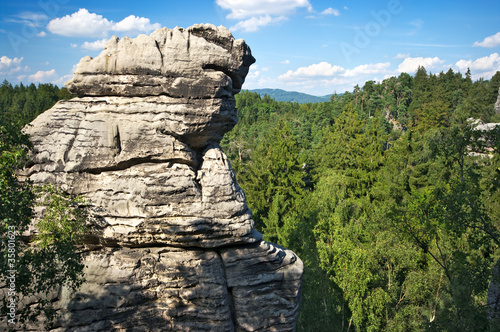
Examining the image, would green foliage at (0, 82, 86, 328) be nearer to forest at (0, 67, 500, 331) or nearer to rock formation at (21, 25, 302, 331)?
forest at (0, 67, 500, 331)

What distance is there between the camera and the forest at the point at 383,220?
12.6m

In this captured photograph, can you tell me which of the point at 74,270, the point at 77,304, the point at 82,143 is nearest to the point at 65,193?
the point at 82,143

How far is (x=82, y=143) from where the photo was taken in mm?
11648

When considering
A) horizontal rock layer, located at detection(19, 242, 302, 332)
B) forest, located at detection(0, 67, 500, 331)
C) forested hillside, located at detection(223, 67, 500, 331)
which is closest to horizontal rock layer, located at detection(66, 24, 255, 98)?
forest, located at detection(0, 67, 500, 331)

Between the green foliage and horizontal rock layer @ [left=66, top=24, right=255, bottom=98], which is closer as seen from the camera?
the green foliage

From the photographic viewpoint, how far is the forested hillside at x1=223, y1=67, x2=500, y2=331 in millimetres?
12922

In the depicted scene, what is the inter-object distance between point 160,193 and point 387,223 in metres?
18.4

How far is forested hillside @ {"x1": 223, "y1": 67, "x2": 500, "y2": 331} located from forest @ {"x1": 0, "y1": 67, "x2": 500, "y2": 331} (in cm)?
8

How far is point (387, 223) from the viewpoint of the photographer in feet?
78.1

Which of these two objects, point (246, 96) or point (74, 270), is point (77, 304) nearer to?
point (74, 270)

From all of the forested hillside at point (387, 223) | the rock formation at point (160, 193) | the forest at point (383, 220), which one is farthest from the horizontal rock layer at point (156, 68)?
the forested hillside at point (387, 223)

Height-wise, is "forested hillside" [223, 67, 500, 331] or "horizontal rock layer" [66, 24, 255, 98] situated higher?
"horizontal rock layer" [66, 24, 255, 98]

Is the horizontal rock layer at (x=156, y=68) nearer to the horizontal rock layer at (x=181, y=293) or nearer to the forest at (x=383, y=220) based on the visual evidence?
the forest at (x=383, y=220)

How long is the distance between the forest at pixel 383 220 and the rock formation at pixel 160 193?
2089mm
